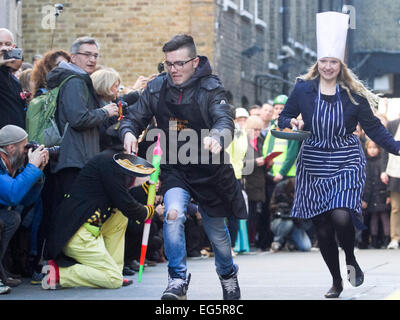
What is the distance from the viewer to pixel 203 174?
7734 millimetres

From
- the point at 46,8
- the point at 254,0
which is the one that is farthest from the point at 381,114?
the point at 254,0

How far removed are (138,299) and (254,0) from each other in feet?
66.2

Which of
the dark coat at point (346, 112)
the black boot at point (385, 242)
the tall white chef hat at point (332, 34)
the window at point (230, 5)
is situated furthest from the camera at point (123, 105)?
the window at point (230, 5)

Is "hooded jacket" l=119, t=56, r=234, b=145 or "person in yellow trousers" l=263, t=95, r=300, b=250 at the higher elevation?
"hooded jacket" l=119, t=56, r=234, b=145

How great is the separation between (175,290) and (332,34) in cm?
259

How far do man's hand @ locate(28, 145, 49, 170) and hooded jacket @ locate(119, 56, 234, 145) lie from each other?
1.64 meters

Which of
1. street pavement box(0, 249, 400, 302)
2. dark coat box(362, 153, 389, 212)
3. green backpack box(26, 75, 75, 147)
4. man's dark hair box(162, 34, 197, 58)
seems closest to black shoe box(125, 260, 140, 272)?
street pavement box(0, 249, 400, 302)

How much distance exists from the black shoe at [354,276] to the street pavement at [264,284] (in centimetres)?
9

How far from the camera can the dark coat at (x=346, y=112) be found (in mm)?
8352

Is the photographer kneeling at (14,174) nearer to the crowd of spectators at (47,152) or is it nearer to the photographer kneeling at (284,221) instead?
the crowd of spectators at (47,152)

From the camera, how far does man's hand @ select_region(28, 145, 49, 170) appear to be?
9273mm

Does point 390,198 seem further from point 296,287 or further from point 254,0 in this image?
point 254,0

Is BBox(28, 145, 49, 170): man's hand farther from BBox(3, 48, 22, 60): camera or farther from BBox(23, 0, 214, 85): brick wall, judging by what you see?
BBox(23, 0, 214, 85): brick wall

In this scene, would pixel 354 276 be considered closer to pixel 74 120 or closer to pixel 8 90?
pixel 74 120
